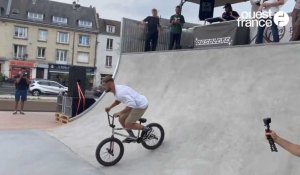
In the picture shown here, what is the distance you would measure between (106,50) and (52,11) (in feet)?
30.5

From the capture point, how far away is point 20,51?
1890 inches

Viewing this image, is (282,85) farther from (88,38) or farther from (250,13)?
(88,38)

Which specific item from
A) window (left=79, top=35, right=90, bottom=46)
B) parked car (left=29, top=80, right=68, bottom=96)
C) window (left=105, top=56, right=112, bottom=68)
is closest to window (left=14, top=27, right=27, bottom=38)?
window (left=79, top=35, right=90, bottom=46)

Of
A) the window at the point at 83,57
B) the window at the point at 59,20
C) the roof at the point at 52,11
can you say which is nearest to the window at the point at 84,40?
the roof at the point at 52,11

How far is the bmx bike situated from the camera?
6.03m

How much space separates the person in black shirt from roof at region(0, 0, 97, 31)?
40757mm

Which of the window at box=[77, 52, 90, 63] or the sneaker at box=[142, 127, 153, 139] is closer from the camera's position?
→ the sneaker at box=[142, 127, 153, 139]

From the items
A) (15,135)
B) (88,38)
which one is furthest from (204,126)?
(88,38)

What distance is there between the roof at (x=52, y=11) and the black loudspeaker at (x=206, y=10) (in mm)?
39126

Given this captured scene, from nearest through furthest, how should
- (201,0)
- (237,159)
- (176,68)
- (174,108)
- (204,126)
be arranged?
(237,159) < (204,126) < (174,108) < (176,68) < (201,0)

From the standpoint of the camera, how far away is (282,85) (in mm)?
6129

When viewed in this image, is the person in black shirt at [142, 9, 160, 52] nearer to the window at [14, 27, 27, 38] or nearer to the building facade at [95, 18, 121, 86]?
the window at [14, 27, 27, 38]

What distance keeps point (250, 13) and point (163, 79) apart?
128 inches

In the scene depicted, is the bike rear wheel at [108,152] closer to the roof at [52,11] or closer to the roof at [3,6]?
the roof at [52,11]
